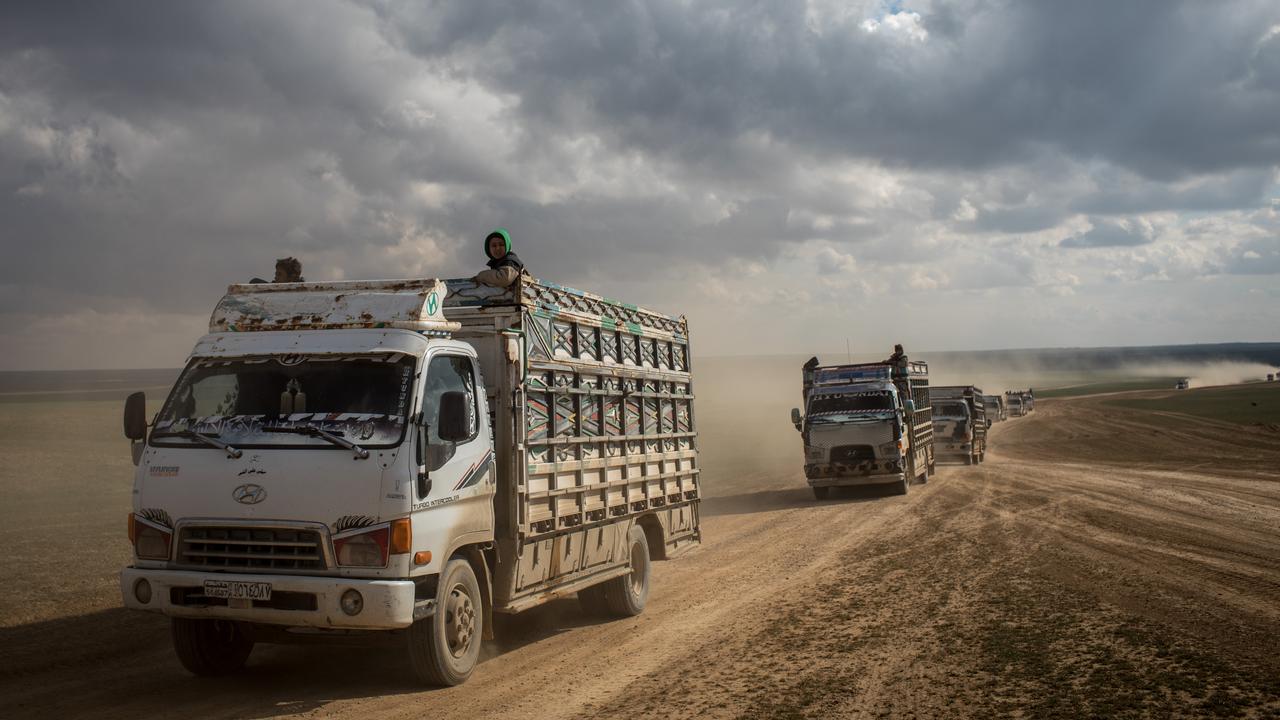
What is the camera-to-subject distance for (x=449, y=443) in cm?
759

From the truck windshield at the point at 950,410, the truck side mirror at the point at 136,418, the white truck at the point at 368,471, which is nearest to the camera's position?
the white truck at the point at 368,471

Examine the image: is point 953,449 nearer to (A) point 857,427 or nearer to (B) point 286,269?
(A) point 857,427

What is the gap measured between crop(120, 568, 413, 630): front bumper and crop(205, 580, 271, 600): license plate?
3 cm

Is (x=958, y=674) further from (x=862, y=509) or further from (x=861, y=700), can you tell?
(x=862, y=509)

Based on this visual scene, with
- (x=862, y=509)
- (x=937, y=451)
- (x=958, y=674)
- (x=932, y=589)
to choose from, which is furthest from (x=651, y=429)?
(x=937, y=451)

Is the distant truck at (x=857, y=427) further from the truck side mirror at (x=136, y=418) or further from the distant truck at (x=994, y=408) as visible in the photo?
the distant truck at (x=994, y=408)

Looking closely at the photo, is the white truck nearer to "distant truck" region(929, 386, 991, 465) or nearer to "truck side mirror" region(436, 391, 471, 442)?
"truck side mirror" region(436, 391, 471, 442)

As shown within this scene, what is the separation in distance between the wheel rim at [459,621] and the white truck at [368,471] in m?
0.02

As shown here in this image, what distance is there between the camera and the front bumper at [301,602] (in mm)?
6730

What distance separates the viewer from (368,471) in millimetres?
6879

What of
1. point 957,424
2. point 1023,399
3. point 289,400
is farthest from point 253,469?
point 1023,399

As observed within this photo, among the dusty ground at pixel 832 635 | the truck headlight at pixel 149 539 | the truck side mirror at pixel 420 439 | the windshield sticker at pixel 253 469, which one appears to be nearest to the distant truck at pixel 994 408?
the dusty ground at pixel 832 635

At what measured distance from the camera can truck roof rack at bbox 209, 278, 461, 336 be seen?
7.81 meters

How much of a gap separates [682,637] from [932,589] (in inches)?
151
